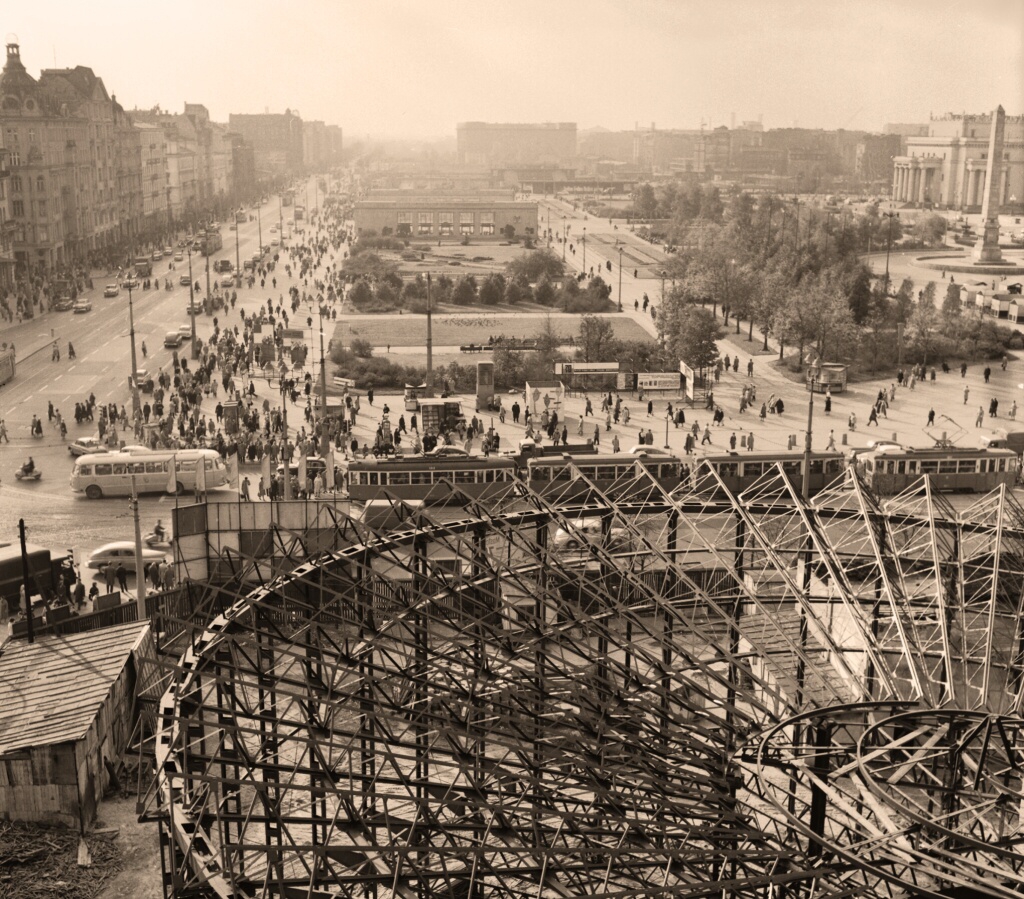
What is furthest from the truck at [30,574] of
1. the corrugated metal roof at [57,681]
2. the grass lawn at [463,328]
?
the grass lawn at [463,328]

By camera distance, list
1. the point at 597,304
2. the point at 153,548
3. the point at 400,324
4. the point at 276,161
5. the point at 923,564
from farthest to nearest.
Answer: the point at 276,161 < the point at 597,304 < the point at 400,324 < the point at 153,548 < the point at 923,564

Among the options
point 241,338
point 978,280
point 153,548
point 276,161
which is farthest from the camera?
point 276,161

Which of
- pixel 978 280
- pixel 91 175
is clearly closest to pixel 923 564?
pixel 978 280

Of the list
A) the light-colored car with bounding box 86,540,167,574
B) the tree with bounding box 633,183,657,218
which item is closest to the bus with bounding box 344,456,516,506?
the light-colored car with bounding box 86,540,167,574

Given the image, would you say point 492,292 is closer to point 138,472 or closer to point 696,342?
point 696,342

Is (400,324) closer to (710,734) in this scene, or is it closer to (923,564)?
(923,564)

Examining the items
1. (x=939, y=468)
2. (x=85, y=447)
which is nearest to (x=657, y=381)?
(x=939, y=468)
